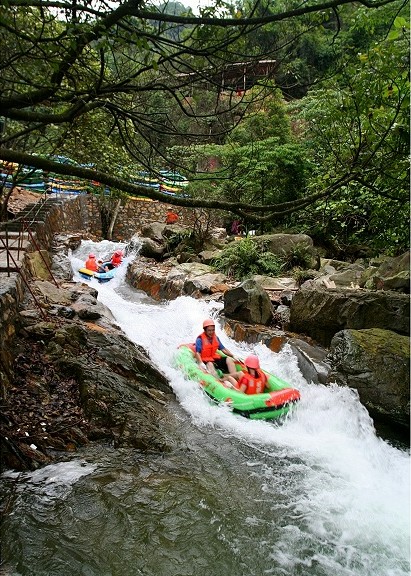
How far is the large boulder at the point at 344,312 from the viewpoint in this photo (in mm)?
6078

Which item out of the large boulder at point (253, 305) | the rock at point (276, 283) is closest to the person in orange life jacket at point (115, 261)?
the rock at point (276, 283)

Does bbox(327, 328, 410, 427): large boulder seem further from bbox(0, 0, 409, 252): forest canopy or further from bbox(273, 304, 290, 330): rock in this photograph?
bbox(273, 304, 290, 330): rock

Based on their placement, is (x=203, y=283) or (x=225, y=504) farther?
(x=203, y=283)

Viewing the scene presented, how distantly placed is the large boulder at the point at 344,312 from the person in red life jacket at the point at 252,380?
1.73 metres

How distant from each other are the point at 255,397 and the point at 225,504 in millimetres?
1761

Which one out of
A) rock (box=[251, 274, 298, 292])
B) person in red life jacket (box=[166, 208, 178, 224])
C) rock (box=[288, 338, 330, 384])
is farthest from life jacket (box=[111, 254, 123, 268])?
Result: rock (box=[288, 338, 330, 384])

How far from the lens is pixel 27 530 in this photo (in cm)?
287

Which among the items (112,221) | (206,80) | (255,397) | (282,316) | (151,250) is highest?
(206,80)

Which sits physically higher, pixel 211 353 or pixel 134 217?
pixel 134 217

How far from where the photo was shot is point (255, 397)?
17.0 ft

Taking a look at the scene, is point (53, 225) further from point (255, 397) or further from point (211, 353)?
point (255, 397)

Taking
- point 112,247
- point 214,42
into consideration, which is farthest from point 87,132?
point 112,247

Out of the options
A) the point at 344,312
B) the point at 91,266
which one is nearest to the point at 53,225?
the point at 91,266

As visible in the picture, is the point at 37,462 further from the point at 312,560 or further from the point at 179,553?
the point at 312,560
